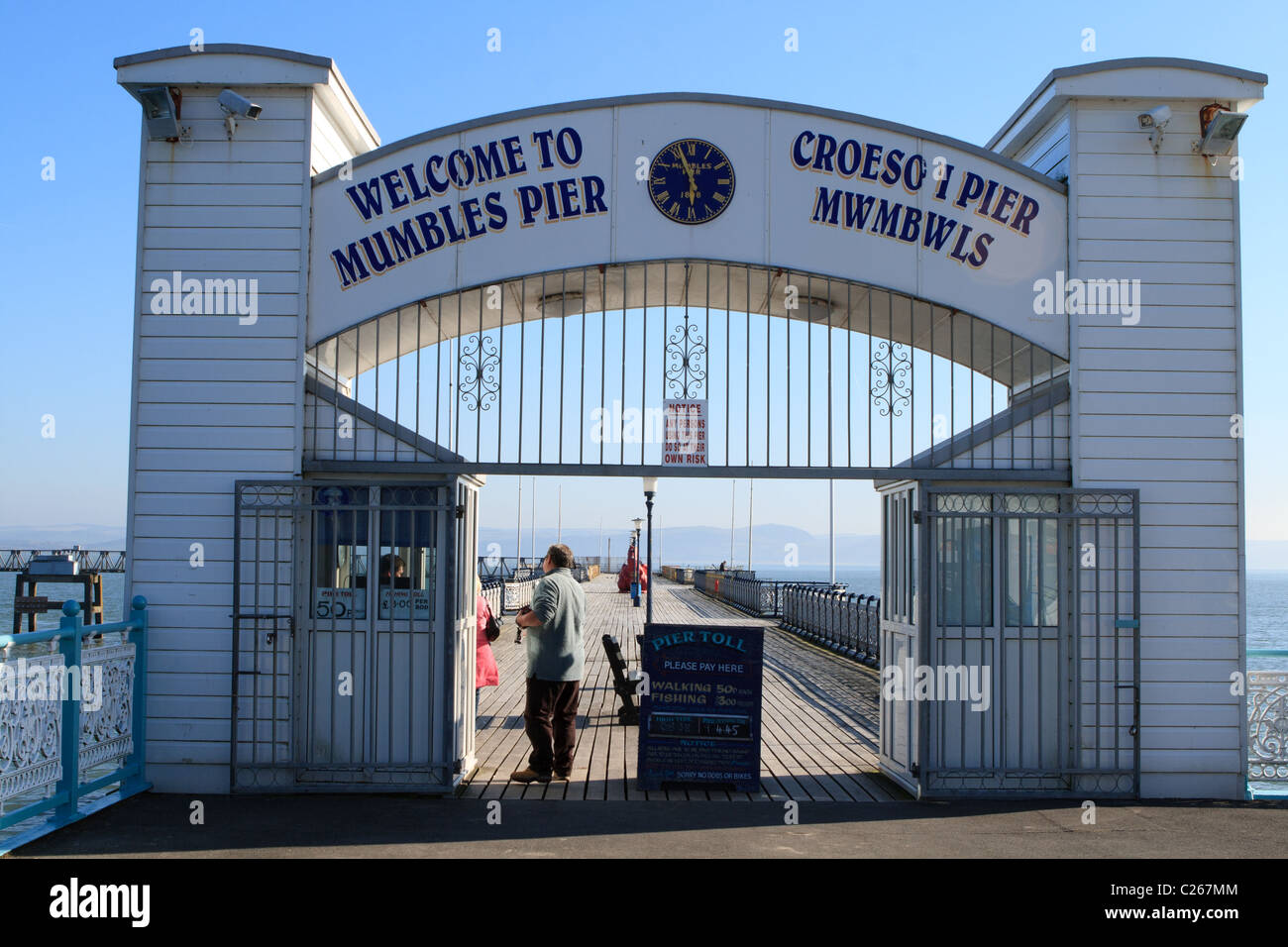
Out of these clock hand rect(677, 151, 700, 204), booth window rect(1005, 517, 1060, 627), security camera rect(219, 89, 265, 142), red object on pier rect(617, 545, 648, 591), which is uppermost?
security camera rect(219, 89, 265, 142)

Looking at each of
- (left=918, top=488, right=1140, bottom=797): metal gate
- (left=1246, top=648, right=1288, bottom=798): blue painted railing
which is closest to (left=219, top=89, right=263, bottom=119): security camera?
(left=918, top=488, right=1140, bottom=797): metal gate

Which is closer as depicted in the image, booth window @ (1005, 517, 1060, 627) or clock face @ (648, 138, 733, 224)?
booth window @ (1005, 517, 1060, 627)

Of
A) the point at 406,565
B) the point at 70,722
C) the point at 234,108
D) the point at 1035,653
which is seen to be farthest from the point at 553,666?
the point at 234,108

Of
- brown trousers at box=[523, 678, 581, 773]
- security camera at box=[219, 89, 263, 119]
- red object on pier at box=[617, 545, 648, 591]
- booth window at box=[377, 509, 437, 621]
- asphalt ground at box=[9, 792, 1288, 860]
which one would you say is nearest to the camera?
asphalt ground at box=[9, 792, 1288, 860]

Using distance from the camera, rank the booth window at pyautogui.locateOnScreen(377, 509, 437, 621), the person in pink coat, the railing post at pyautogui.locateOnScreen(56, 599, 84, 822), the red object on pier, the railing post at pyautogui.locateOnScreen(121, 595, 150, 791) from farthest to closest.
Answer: the red object on pier
the person in pink coat
the booth window at pyautogui.locateOnScreen(377, 509, 437, 621)
the railing post at pyautogui.locateOnScreen(121, 595, 150, 791)
the railing post at pyautogui.locateOnScreen(56, 599, 84, 822)

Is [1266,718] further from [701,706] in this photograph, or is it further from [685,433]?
[685,433]

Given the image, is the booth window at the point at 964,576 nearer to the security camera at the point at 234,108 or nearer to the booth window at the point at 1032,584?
the booth window at the point at 1032,584

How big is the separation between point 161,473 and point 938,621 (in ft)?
18.5

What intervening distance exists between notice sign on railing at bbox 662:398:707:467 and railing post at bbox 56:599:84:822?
396 cm

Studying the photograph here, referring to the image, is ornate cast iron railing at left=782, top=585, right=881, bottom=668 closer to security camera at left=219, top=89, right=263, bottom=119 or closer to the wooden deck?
the wooden deck

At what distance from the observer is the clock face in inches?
331

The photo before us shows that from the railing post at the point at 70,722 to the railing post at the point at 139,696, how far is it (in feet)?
2.60

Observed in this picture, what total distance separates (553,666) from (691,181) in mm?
3667

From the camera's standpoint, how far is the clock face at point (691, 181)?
27.6 ft
